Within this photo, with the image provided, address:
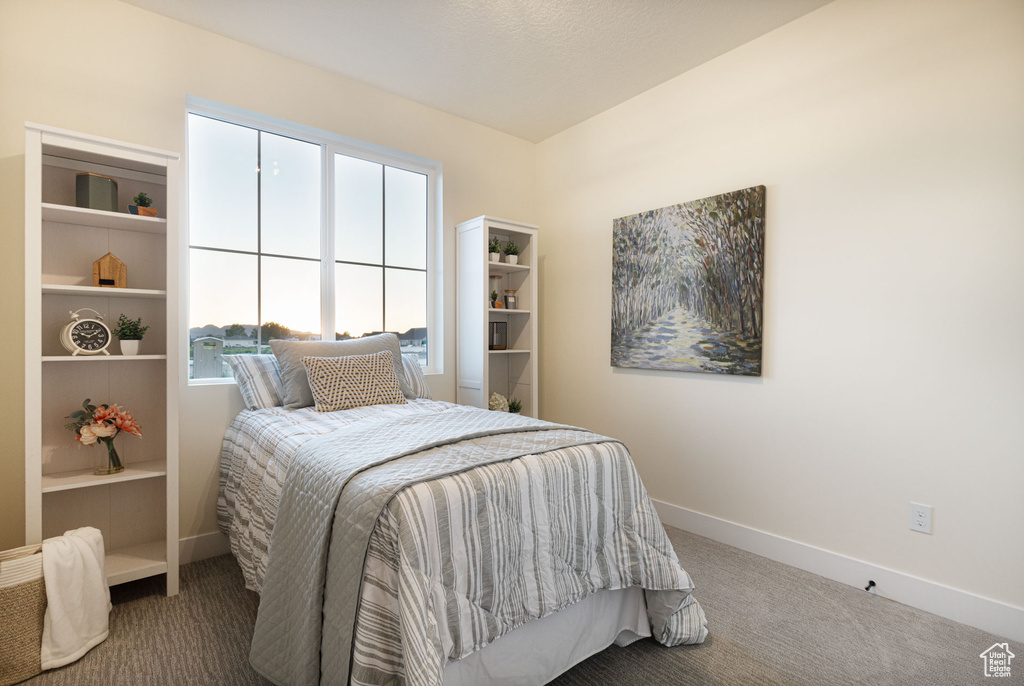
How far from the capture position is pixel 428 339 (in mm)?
3584

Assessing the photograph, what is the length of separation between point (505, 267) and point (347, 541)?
8.44ft

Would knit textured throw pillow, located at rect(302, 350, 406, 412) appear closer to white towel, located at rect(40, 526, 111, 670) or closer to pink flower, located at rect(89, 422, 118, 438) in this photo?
pink flower, located at rect(89, 422, 118, 438)

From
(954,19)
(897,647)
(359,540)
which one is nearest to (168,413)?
(359,540)

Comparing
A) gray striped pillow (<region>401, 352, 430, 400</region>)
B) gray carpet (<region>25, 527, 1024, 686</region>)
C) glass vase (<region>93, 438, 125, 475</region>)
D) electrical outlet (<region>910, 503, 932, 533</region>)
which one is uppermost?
gray striped pillow (<region>401, 352, 430, 400</region>)

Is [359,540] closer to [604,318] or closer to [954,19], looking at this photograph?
[604,318]

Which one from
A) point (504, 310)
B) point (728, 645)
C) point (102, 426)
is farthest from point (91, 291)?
point (728, 645)

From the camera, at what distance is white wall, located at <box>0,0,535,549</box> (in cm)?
210

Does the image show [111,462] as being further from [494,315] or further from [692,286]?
[692,286]

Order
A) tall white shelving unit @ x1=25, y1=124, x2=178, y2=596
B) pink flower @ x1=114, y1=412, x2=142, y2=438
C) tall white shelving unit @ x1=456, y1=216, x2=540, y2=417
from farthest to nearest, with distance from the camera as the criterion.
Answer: tall white shelving unit @ x1=456, y1=216, x2=540, y2=417, pink flower @ x1=114, y1=412, x2=142, y2=438, tall white shelving unit @ x1=25, y1=124, x2=178, y2=596

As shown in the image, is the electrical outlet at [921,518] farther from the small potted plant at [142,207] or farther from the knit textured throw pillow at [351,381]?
the small potted plant at [142,207]

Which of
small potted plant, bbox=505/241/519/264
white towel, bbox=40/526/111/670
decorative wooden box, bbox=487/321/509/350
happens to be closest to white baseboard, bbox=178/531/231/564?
white towel, bbox=40/526/111/670

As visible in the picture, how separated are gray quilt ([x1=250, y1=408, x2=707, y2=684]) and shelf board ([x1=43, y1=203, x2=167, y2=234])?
1.31 meters

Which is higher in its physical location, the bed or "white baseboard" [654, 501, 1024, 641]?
the bed

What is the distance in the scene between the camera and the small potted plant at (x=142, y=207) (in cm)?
217
